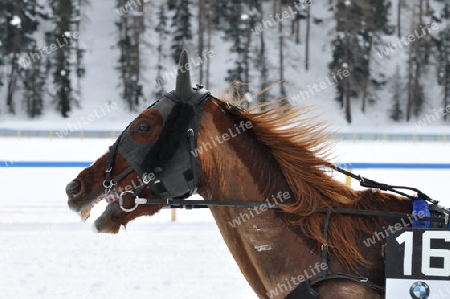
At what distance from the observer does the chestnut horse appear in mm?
2879

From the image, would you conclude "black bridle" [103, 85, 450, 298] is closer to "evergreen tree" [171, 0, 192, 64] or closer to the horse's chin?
the horse's chin

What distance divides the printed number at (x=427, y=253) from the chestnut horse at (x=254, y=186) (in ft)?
0.42

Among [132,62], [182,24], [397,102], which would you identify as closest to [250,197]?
[397,102]

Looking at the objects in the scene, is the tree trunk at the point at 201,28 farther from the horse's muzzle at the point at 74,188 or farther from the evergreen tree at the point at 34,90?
the horse's muzzle at the point at 74,188

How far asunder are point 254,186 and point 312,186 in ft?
1.00

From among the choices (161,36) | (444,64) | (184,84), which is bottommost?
(184,84)

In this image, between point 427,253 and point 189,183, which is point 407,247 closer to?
point 427,253

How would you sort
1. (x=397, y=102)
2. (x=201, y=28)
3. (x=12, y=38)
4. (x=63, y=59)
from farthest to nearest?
(x=201, y=28) < (x=12, y=38) < (x=397, y=102) < (x=63, y=59)

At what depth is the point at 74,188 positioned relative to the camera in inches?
119

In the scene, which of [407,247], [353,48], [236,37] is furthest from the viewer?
[236,37]

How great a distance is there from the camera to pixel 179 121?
2926 mm

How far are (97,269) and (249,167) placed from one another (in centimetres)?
431

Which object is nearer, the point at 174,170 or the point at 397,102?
the point at 174,170

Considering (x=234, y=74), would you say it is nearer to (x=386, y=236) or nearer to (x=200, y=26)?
(x=200, y=26)
